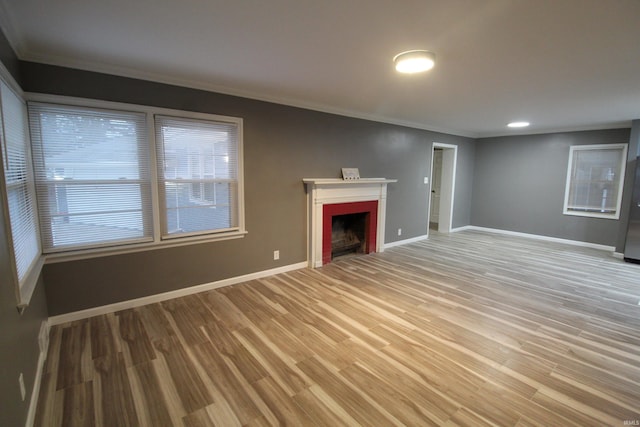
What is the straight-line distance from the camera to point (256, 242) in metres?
3.86

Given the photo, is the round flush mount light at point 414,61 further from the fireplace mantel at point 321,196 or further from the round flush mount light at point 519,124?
the round flush mount light at point 519,124

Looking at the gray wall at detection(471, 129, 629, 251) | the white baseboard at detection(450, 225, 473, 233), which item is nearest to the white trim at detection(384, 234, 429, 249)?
the white baseboard at detection(450, 225, 473, 233)

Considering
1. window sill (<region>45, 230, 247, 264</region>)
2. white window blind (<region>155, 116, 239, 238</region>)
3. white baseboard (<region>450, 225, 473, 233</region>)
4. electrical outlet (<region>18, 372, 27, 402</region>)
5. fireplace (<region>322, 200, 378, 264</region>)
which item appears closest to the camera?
electrical outlet (<region>18, 372, 27, 402</region>)

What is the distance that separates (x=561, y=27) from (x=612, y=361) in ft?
8.26

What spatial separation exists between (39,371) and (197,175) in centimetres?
209

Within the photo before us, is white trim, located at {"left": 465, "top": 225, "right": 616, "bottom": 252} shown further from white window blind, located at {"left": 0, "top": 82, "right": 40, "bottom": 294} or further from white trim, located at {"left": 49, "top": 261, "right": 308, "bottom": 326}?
white window blind, located at {"left": 0, "top": 82, "right": 40, "bottom": 294}

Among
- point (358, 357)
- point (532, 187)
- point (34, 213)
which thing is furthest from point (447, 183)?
point (34, 213)

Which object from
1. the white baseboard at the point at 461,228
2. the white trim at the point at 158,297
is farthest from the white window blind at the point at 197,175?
the white baseboard at the point at 461,228

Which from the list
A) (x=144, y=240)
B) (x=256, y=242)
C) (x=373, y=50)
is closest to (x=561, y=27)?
(x=373, y=50)

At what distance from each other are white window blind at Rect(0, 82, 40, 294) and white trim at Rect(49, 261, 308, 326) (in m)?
0.69

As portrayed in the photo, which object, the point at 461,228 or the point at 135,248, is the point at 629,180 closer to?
the point at 461,228

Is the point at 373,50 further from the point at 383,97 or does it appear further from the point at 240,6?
the point at 383,97

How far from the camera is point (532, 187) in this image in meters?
6.43

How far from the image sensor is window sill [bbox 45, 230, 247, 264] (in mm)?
2629
